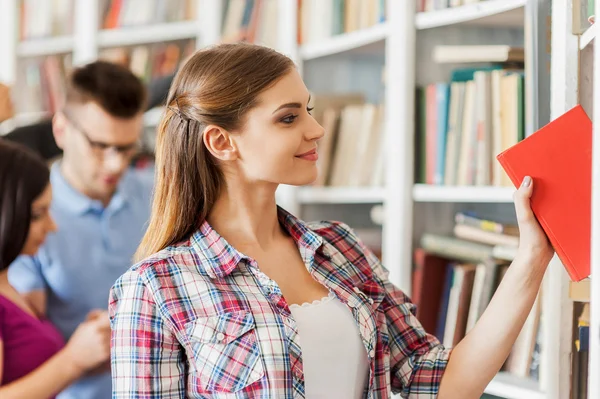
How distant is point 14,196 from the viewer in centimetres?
198

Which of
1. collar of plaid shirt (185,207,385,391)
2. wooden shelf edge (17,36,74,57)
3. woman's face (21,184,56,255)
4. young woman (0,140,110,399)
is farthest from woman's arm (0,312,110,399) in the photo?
wooden shelf edge (17,36,74,57)

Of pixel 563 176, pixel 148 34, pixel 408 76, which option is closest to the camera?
pixel 563 176

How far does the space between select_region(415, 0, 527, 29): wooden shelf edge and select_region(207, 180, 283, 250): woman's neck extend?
0.75 m

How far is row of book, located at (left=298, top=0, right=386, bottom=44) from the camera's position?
2266mm

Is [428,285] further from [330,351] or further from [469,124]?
[330,351]

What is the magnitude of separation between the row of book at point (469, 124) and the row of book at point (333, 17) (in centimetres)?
35

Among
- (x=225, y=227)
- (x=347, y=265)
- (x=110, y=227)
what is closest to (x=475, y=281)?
(x=347, y=265)

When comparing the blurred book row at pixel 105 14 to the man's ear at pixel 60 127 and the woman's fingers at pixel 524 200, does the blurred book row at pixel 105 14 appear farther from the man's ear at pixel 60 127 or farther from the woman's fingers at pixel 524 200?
the woman's fingers at pixel 524 200

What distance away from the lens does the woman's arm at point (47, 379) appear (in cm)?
185

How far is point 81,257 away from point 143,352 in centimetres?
124

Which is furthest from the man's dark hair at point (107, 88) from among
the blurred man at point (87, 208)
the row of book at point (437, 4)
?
the row of book at point (437, 4)

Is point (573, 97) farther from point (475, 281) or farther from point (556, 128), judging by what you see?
point (475, 281)

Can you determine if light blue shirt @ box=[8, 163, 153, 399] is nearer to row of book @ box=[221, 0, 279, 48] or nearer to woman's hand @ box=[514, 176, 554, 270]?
row of book @ box=[221, 0, 279, 48]

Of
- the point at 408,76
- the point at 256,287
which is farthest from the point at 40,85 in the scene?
the point at 256,287
